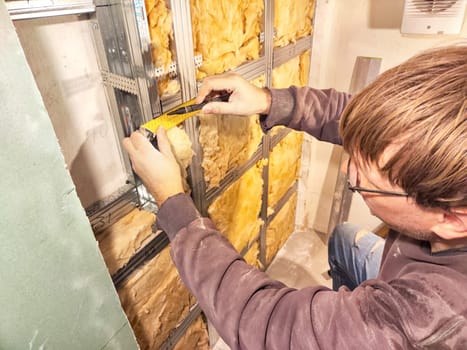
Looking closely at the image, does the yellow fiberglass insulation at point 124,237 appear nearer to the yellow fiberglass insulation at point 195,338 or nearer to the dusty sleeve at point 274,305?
the dusty sleeve at point 274,305

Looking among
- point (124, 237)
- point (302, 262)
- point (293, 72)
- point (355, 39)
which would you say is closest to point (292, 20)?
point (293, 72)

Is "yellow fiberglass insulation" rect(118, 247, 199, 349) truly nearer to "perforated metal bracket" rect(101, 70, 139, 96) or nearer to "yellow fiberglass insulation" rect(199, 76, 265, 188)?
"yellow fiberglass insulation" rect(199, 76, 265, 188)

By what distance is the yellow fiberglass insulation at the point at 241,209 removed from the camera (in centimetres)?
138

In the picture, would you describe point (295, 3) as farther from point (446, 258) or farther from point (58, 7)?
point (446, 258)

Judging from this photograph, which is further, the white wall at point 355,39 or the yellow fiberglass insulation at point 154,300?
the white wall at point 355,39

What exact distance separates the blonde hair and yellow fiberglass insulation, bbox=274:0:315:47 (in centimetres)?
88

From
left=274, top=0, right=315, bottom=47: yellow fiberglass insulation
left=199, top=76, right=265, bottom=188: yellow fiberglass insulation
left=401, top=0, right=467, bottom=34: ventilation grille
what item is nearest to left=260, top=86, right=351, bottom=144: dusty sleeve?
left=199, top=76, right=265, bottom=188: yellow fiberglass insulation

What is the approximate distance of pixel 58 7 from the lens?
2.39 feet

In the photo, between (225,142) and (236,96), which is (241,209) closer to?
(225,142)

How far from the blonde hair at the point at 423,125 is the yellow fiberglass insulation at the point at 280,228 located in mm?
1425

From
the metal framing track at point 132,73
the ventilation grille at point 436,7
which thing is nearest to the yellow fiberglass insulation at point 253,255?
the metal framing track at point 132,73

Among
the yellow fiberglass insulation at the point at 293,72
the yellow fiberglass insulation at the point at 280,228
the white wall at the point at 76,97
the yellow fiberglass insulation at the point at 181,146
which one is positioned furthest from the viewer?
the yellow fiberglass insulation at the point at 280,228

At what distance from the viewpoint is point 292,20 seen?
1.53m

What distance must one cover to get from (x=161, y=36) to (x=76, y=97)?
28cm
